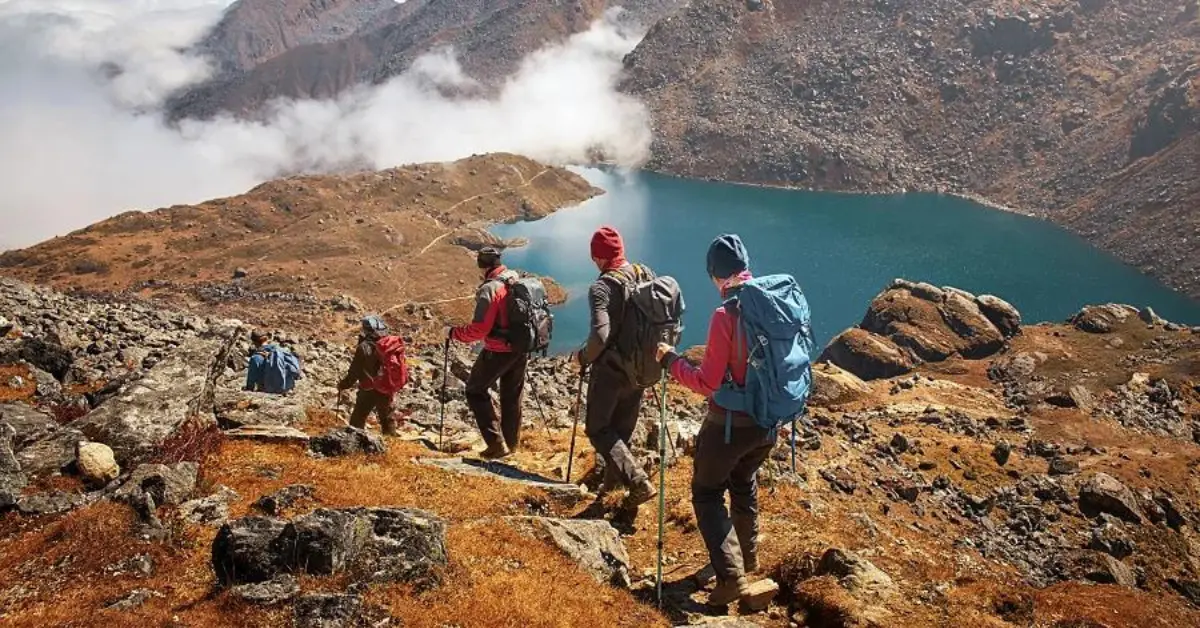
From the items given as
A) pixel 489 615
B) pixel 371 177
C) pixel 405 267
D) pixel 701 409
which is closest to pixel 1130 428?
pixel 701 409

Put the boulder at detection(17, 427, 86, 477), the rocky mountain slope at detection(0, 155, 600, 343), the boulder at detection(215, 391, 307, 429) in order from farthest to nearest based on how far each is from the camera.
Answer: the rocky mountain slope at detection(0, 155, 600, 343) → the boulder at detection(215, 391, 307, 429) → the boulder at detection(17, 427, 86, 477)

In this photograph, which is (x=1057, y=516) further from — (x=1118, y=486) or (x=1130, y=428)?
(x=1130, y=428)

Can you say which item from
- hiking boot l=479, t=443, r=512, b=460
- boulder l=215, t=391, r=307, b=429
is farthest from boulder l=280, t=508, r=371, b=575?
boulder l=215, t=391, r=307, b=429

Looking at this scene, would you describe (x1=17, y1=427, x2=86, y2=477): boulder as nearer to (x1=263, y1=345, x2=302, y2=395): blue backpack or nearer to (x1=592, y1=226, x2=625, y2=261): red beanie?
(x1=592, y1=226, x2=625, y2=261): red beanie

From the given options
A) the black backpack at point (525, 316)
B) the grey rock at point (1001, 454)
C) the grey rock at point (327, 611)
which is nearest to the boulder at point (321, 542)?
the grey rock at point (327, 611)

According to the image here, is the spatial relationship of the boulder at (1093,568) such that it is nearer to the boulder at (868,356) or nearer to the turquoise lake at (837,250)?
the boulder at (868,356)

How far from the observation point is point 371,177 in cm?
10812

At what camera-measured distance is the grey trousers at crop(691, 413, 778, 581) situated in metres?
6.80

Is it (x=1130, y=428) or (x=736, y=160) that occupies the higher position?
(x=736, y=160)

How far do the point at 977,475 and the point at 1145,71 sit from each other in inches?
5845

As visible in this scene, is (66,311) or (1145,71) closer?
(66,311)

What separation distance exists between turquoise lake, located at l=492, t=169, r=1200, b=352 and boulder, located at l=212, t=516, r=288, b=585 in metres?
53.4

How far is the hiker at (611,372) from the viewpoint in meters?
8.22

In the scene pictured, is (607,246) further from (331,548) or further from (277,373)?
(277,373)
